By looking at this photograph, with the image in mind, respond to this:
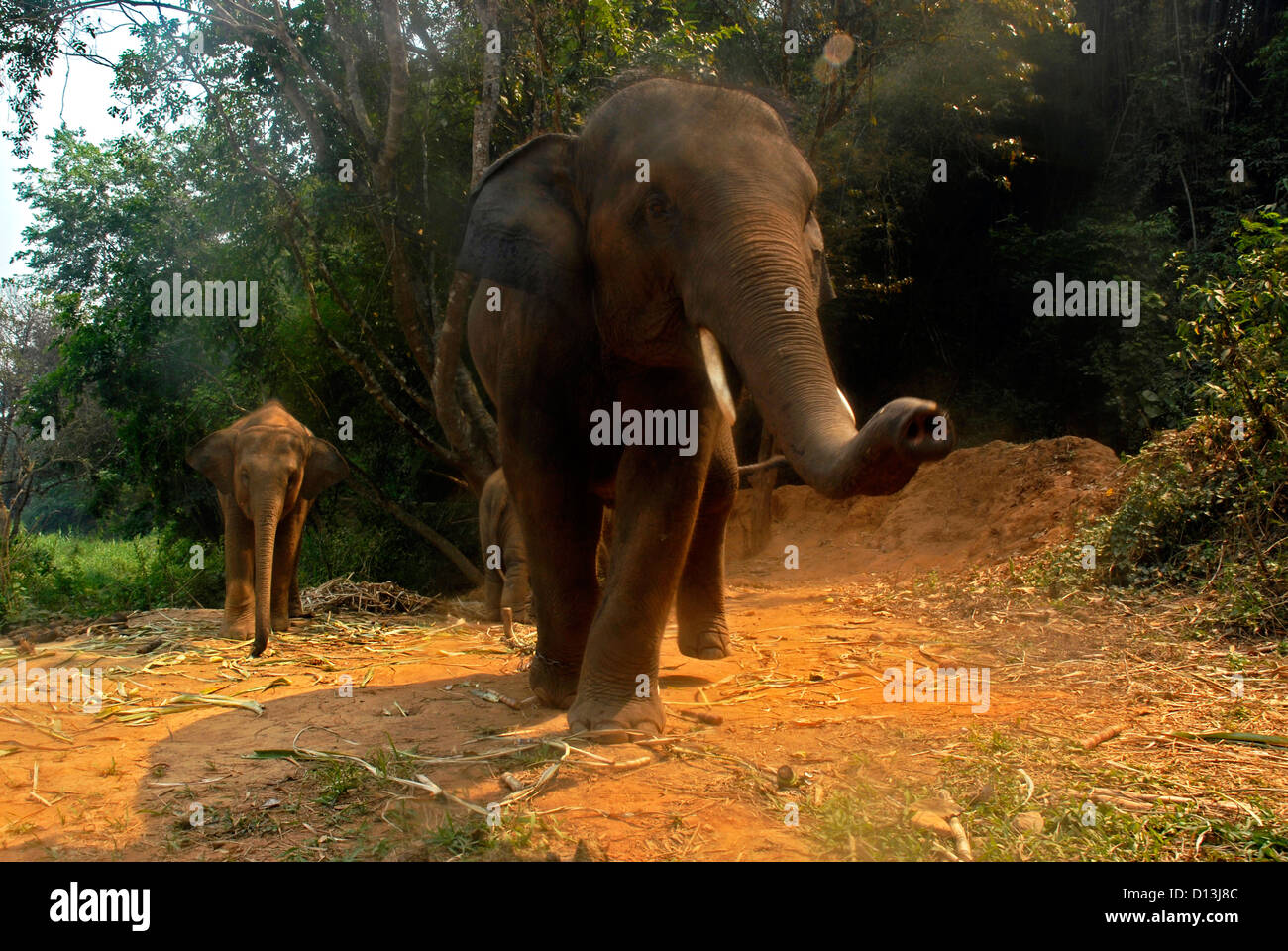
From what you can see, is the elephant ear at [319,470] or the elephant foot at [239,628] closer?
the elephant foot at [239,628]

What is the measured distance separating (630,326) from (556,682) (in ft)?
6.45

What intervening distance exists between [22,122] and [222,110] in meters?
2.15

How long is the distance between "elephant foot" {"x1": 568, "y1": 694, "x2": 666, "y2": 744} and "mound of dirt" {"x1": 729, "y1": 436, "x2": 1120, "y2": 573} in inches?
289

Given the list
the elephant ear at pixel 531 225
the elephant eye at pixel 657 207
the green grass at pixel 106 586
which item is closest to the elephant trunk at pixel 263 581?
the elephant ear at pixel 531 225

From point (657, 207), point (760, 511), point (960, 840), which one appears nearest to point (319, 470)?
point (657, 207)

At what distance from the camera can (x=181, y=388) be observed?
16469mm

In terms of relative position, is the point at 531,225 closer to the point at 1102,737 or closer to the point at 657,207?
the point at 657,207

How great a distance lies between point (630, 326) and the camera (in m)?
4.69

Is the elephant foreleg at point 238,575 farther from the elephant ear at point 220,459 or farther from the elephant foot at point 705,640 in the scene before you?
the elephant foot at point 705,640

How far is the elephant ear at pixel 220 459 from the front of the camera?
31.9 ft

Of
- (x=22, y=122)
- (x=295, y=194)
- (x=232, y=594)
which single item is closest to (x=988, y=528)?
(x=232, y=594)

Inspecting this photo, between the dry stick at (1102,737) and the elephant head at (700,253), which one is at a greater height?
the elephant head at (700,253)

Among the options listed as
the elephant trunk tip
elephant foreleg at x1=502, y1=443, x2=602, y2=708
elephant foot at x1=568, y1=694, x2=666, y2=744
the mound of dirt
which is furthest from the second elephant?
the elephant trunk tip

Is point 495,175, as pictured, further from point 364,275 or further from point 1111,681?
point 364,275
